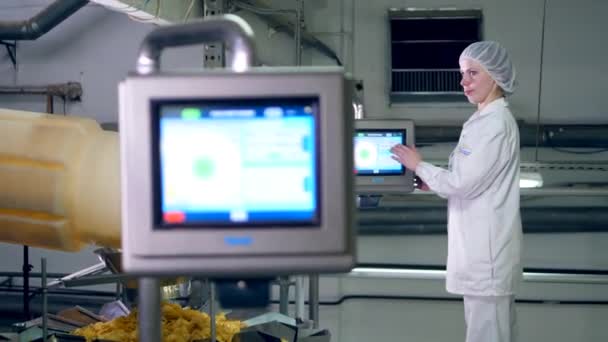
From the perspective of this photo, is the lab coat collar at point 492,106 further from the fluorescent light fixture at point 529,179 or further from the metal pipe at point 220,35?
the metal pipe at point 220,35

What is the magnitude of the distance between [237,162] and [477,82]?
1.77 m

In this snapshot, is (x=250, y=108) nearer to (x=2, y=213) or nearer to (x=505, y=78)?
(x=2, y=213)

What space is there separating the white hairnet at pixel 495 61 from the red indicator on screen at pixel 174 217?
1804 mm

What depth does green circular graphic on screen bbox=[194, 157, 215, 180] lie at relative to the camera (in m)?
0.81

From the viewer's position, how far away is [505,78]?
2.43 meters

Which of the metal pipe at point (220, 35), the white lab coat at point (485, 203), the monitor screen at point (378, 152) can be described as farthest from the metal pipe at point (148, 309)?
the monitor screen at point (378, 152)

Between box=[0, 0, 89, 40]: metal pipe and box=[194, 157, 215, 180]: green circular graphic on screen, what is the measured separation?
3115 mm

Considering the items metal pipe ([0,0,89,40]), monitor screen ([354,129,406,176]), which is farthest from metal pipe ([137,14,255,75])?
metal pipe ([0,0,89,40])

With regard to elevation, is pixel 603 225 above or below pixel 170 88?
A: below

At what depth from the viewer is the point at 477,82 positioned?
244cm

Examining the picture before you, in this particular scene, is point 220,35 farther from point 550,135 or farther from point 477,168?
point 550,135

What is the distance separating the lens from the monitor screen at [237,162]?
795 millimetres

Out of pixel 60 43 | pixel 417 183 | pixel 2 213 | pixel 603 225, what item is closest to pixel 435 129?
pixel 603 225

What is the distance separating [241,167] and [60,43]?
3830 mm
